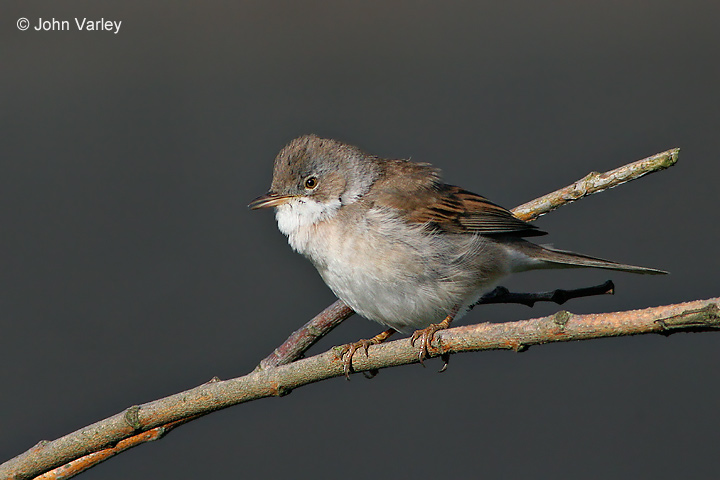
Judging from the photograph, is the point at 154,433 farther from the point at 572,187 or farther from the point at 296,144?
the point at 572,187

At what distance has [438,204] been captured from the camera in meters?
3.02

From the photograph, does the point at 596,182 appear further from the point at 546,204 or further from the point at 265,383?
the point at 265,383

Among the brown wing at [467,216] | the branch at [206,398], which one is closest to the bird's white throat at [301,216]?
the brown wing at [467,216]

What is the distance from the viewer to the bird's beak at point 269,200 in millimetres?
2932

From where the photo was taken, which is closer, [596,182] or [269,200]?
[596,182]

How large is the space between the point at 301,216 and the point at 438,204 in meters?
0.58

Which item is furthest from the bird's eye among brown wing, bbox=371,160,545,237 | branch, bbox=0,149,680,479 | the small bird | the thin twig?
branch, bbox=0,149,680,479

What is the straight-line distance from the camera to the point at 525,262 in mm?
2979

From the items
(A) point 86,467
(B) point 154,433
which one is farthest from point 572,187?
(A) point 86,467

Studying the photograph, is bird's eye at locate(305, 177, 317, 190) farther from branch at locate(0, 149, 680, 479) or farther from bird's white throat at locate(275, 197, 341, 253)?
branch at locate(0, 149, 680, 479)

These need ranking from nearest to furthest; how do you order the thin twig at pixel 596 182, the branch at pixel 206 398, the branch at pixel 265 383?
the branch at pixel 265 383
the branch at pixel 206 398
the thin twig at pixel 596 182

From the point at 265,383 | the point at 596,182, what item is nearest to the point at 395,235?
the point at 596,182

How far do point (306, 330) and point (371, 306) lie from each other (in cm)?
28

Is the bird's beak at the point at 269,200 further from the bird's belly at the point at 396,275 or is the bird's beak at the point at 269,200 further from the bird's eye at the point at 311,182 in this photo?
the bird's belly at the point at 396,275
